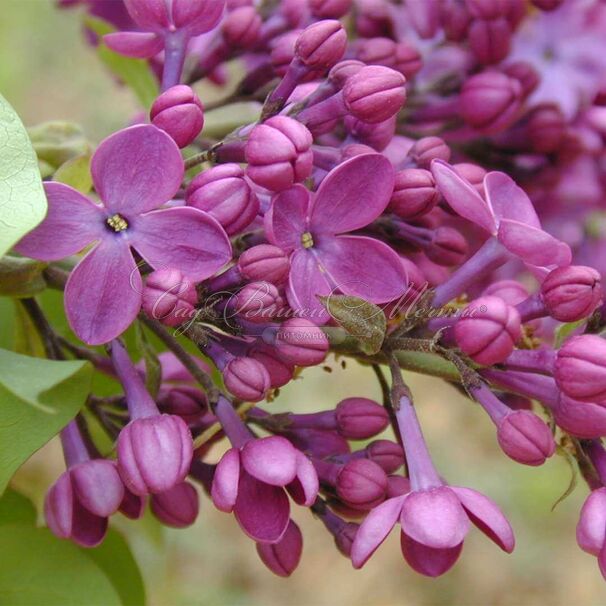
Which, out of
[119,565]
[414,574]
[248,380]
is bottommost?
[414,574]

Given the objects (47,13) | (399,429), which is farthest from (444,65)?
(47,13)

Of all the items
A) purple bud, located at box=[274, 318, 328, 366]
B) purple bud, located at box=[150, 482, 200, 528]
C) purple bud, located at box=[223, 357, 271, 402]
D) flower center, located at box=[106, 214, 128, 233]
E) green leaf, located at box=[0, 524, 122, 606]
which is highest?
flower center, located at box=[106, 214, 128, 233]

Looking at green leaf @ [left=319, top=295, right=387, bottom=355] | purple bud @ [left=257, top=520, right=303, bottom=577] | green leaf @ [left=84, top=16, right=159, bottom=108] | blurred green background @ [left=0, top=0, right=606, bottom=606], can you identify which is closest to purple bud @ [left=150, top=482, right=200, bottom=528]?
purple bud @ [left=257, top=520, right=303, bottom=577]

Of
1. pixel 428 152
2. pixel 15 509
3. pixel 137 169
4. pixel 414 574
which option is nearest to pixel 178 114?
pixel 137 169

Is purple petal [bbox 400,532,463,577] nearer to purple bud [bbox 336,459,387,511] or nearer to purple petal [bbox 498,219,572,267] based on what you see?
purple bud [bbox 336,459,387,511]

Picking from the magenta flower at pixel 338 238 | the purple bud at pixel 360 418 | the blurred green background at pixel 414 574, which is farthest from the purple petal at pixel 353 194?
the blurred green background at pixel 414 574

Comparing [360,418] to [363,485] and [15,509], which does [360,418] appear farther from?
[15,509]

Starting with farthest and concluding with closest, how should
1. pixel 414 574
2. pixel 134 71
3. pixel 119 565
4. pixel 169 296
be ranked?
pixel 414 574 → pixel 134 71 → pixel 119 565 → pixel 169 296

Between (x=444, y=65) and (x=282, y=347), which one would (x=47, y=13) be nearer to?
(x=444, y=65)
